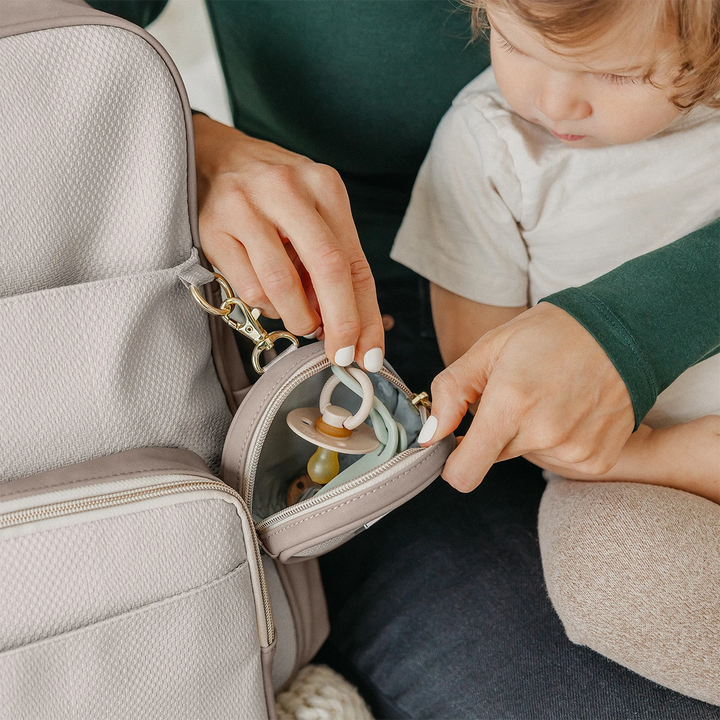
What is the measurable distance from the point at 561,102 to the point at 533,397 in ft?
0.84

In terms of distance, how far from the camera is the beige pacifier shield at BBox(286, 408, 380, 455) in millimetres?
483

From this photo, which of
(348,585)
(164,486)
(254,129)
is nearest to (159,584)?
(164,486)

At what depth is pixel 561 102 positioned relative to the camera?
56 cm

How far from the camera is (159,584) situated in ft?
1.45

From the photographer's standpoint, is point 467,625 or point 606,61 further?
point 467,625

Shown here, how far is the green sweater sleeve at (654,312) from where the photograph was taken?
521 mm

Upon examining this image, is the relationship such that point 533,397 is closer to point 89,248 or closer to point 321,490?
point 321,490

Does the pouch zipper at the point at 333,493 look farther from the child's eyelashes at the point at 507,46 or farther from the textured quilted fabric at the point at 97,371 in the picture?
the child's eyelashes at the point at 507,46

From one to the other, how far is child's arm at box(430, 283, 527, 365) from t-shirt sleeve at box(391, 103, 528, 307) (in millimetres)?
12

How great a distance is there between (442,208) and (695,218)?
0.27 metres

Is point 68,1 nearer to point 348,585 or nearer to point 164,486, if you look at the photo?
point 164,486

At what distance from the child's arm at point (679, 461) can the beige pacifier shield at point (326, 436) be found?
0.20 meters

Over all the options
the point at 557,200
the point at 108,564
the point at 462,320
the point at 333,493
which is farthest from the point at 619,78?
the point at 108,564

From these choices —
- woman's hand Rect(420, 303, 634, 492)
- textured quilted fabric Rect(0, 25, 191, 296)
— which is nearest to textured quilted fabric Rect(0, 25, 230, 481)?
textured quilted fabric Rect(0, 25, 191, 296)
